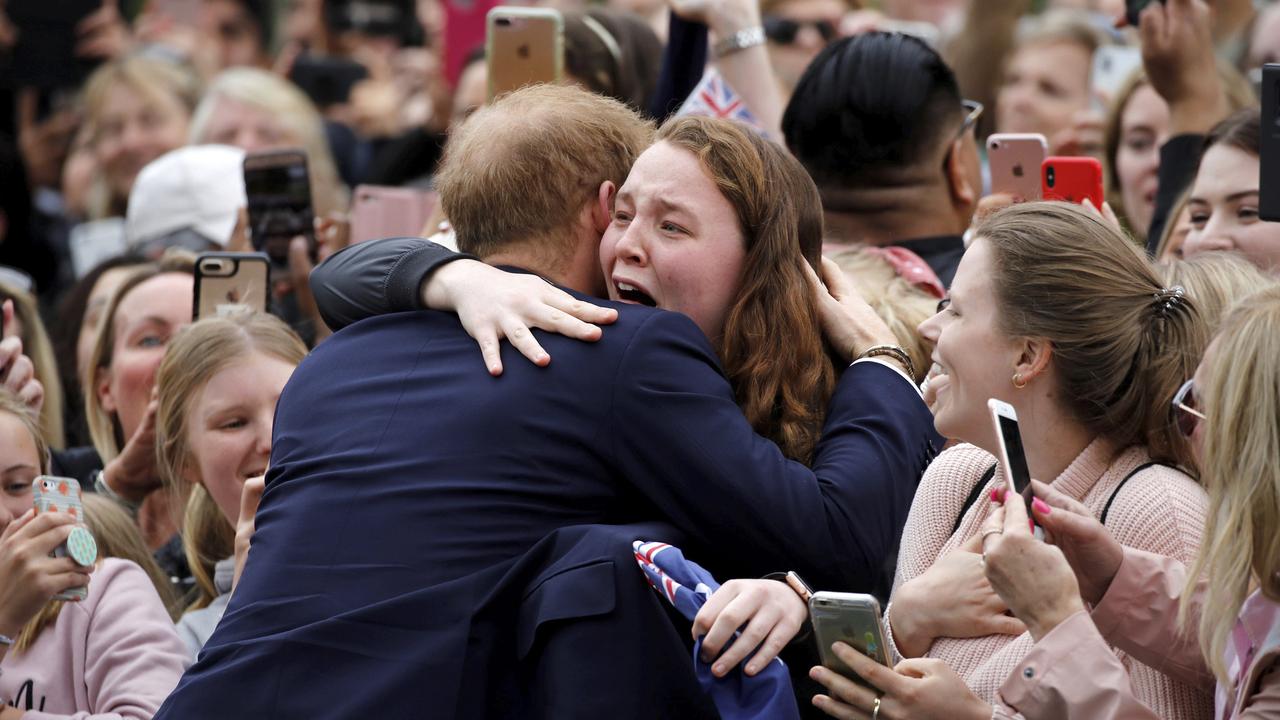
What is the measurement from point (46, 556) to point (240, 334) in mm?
874

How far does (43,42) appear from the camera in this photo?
9.03 meters

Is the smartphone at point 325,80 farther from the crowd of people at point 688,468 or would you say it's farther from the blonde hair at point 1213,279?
the blonde hair at point 1213,279

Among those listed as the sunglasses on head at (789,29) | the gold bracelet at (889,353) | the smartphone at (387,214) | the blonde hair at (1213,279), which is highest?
the blonde hair at (1213,279)

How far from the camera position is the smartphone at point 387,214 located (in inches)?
214

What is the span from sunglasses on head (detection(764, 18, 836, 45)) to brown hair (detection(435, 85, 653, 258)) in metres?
3.58

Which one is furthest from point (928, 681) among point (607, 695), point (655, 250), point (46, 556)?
point (46, 556)

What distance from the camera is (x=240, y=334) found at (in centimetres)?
420

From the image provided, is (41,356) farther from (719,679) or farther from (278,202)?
(719,679)

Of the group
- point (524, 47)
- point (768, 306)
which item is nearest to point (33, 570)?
point (768, 306)

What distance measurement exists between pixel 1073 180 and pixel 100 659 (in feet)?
Result: 7.86

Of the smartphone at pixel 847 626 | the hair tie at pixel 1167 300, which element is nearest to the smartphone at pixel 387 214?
the hair tie at pixel 1167 300

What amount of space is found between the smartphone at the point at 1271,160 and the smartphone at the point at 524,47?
2270mm

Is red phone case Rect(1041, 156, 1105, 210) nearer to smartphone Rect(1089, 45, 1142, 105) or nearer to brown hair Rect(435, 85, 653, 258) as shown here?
brown hair Rect(435, 85, 653, 258)

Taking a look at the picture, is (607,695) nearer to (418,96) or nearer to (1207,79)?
(1207,79)
